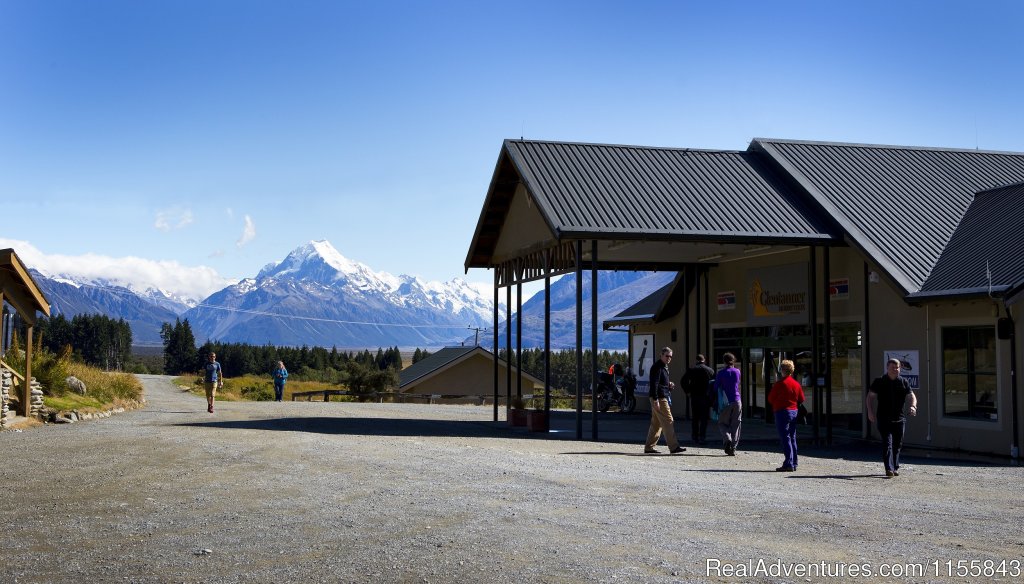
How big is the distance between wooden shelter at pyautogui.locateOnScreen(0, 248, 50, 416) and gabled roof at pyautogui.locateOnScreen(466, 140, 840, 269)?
10.4m

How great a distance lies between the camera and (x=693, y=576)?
24.0 ft

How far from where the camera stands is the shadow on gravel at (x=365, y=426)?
21.3 m

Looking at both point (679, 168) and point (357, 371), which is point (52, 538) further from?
point (357, 371)

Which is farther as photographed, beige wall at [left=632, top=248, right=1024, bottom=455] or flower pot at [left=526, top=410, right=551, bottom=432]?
flower pot at [left=526, top=410, right=551, bottom=432]

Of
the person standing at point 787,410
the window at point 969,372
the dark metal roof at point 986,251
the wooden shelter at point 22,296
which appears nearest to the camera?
the person standing at point 787,410

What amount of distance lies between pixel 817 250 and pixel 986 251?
12.5 ft

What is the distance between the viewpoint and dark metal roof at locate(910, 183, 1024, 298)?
18.2 metres

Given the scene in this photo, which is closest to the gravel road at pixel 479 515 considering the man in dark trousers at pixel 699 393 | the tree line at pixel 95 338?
the man in dark trousers at pixel 699 393

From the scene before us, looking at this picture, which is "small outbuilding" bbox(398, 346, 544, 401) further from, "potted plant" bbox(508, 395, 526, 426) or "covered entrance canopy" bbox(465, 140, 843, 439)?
"potted plant" bbox(508, 395, 526, 426)

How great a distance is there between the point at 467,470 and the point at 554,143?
1244 centimetres

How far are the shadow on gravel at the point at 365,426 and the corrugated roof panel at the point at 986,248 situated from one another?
31.2 ft

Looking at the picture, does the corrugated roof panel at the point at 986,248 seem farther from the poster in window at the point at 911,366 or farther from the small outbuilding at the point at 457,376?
the small outbuilding at the point at 457,376

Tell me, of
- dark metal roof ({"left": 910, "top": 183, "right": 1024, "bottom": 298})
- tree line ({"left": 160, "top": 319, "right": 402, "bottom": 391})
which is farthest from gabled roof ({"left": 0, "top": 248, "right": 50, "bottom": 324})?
tree line ({"left": 160, "top": 319, "right": 402, "bottom": 391})

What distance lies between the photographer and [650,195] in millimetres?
22484
